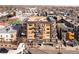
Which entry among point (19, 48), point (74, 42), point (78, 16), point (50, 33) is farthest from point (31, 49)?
point (78, 16)

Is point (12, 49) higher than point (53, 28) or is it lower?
lower

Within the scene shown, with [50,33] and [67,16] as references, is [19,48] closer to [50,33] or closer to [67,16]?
[50,33]

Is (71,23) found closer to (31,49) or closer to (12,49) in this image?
(31,49)

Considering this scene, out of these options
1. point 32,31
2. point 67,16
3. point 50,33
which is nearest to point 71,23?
point 67,16
